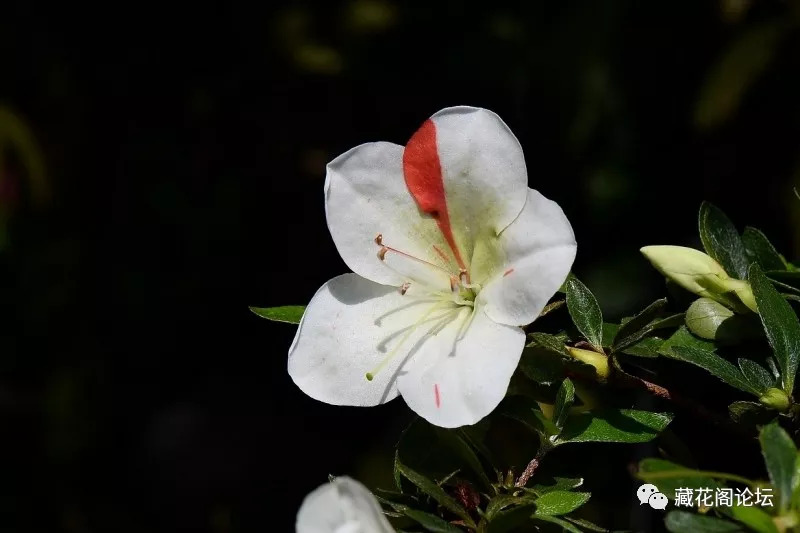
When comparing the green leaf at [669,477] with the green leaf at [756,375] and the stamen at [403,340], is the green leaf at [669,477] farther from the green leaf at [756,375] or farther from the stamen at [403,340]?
the stamen at [403,340]

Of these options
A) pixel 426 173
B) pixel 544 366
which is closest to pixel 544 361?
pixel 544 366

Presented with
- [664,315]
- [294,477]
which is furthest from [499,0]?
[664,315]

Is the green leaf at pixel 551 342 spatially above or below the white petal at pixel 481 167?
below

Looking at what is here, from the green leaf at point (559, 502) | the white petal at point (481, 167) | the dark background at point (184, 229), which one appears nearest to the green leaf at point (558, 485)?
the green leaf at point (559, 502)

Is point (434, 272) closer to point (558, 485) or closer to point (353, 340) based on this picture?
point (353, 340)

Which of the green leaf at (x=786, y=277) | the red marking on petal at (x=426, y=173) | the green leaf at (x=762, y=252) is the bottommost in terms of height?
the green leaf at (x=786, y=277)
